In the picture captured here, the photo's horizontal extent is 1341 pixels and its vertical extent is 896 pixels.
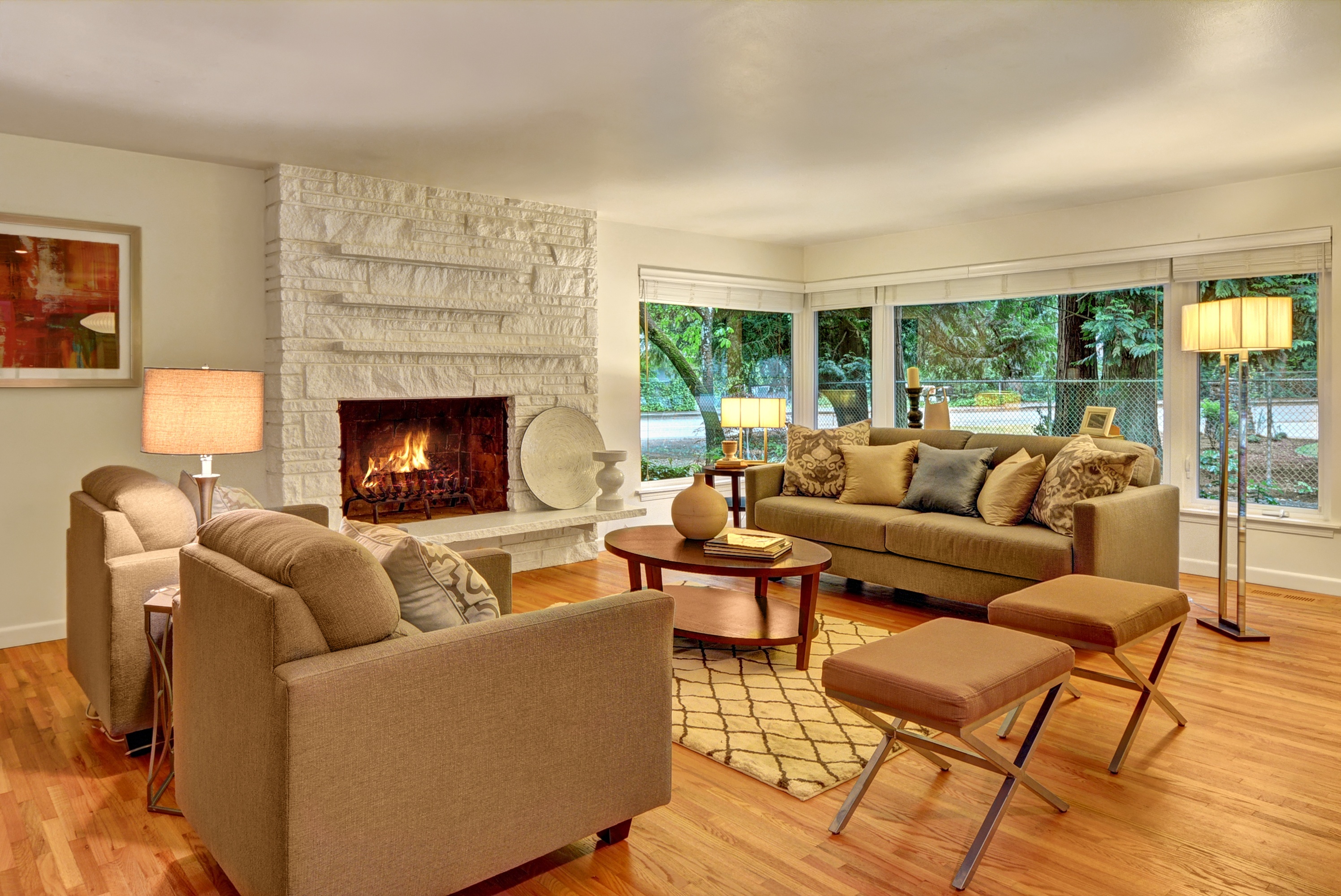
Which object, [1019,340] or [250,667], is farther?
[1019,340]

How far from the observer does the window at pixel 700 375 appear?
21.7 ft

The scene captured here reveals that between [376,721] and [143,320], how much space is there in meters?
3.39

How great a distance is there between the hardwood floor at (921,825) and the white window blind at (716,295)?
407 cm

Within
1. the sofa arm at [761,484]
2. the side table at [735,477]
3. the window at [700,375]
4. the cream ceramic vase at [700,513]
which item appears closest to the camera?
the cream ceramic vase at [700,513]

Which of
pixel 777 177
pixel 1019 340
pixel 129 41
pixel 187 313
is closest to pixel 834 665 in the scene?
pixel 129 41

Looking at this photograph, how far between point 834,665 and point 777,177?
10.7ft

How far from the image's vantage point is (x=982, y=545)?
4172 millimetres

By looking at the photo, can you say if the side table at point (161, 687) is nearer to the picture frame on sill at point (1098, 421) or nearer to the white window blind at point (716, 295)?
the white window blind at point (716, 295)

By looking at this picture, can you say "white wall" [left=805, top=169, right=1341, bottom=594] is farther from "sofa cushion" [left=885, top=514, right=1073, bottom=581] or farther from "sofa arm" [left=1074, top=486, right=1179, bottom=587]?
"sofa cushion" [left=885, top=514, right=1073, bottom=581]

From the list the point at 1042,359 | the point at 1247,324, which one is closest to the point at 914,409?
the point at 1042,359

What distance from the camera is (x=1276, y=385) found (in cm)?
507

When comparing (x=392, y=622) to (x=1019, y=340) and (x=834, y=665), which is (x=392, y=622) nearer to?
(x=834, y=665)

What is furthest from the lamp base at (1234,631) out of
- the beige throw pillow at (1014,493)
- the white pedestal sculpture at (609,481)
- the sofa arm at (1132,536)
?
the white pedestal sculpture at (609,481)

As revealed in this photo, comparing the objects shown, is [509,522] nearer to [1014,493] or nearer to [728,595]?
[728,595]
